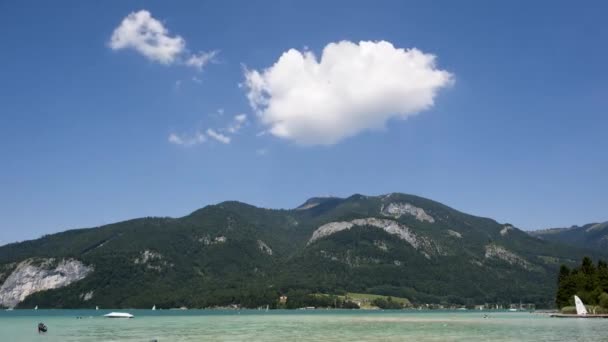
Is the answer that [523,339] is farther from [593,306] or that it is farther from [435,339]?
[593,306]

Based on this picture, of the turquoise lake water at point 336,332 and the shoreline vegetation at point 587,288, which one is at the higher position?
the shoreline vegetation at point 587,288

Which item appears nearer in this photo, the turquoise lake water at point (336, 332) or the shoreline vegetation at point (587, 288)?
the turquoise lake water at point (336, 332)

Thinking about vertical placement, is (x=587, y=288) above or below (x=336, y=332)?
above

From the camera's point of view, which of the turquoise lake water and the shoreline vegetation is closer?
the turquoise lake water

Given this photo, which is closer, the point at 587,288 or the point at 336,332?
the point at 336,332

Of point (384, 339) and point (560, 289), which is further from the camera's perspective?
point (560, 289)

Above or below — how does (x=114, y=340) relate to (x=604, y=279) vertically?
below

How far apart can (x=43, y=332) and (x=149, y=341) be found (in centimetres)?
3732

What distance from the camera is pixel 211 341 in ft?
220

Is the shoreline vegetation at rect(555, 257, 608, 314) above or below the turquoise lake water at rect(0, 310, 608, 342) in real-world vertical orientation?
above

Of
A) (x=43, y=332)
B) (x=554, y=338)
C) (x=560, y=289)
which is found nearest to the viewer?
(x=554, y=338)

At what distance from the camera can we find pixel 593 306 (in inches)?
5281

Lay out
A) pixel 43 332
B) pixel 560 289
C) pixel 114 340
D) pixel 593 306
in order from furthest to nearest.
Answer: pixel 560 289
pixel 593 306
pixel 43 332
pixel 114 340

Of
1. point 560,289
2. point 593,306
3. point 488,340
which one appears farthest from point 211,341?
point 560,289
